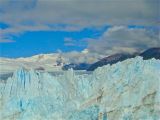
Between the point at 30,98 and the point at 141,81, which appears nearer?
the point at 141,81

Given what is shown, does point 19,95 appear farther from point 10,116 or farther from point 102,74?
point 102,74

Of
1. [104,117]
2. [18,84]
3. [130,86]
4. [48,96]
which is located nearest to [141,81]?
[130,86]

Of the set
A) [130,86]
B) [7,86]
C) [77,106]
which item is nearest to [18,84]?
[7,86]

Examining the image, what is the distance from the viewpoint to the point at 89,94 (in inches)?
1433

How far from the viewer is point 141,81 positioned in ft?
110

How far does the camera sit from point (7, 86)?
37.3 m

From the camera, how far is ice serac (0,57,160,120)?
33.0 m

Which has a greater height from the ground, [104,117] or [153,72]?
[153,72]

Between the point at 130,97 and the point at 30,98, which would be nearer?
the point at 130,97

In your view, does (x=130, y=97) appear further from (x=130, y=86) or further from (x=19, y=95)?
(x=19, y=95)

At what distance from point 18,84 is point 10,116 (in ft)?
8.45

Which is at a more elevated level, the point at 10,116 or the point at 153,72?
the point at 153,72

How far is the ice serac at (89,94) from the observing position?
3303 cm

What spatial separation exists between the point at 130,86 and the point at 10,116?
9.06m
